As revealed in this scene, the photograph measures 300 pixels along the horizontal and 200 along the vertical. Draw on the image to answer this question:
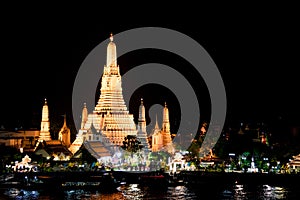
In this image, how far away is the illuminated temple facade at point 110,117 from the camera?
1081 inches

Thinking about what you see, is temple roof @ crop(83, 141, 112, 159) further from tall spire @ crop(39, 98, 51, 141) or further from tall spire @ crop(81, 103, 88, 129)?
tall spire @ crop(39, 98, 51, 141)

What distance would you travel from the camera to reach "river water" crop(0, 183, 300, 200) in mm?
19141

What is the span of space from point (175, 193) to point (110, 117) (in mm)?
8379

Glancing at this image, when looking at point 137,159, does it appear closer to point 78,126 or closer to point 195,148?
point 195,148

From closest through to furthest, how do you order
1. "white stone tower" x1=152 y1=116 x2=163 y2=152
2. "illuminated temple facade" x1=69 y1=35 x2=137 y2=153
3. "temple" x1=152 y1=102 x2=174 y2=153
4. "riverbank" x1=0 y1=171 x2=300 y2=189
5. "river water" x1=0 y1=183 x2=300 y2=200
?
"river water" x1=0 y1=183 x2=300 y2=200, "riverbank" x1=0 y1=171 x2=300 y2=189, "illuminated temple facade" x1=69 y1=35 x2=137 y2=153, "temple" x1=152 y1=102 x2=174 y2=153, "white stone tower" x1=152 y1=116 x2=163 y2=152

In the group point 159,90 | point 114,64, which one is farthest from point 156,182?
point 159,90

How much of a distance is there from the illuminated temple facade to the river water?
19.6 feet

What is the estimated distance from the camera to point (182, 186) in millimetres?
22125

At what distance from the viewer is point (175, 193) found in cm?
2012

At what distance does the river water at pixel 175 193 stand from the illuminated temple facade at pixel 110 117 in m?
5.98

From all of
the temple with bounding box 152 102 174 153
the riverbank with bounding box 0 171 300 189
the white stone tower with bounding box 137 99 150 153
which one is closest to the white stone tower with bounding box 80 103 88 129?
the white stone tower with bounding box 137 99 150 153

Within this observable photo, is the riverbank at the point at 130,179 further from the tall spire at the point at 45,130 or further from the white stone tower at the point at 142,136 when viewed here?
the tall spire at the point at 45,130

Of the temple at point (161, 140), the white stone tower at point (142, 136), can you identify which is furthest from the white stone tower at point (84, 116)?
the temple at point (161, 140)

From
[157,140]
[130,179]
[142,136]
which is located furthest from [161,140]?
[130,179]
